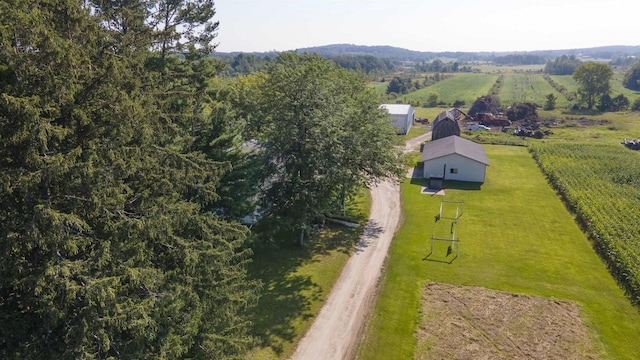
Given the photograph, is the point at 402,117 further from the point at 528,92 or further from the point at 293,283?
the point at 528,92

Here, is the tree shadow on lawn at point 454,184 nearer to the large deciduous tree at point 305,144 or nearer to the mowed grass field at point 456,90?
the large deciduous tree at point 305,144

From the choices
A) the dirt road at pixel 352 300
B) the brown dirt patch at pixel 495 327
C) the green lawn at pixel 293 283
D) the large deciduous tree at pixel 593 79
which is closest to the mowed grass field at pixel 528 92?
the large deciduous tree at pixel 593 79

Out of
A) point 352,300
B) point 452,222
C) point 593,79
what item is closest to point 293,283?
point 352,300

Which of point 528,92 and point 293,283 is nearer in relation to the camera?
point 293,283

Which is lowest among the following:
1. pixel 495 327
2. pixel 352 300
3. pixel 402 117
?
pixel 495 327

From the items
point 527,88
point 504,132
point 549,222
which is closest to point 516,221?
point 549,222

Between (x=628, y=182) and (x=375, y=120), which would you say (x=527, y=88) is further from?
(x=375, y=120)
